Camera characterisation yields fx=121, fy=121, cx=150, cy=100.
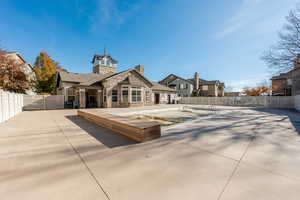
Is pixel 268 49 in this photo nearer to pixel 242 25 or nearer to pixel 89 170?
pixel 242 25

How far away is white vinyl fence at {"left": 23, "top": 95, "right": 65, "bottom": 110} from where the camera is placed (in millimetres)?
13867

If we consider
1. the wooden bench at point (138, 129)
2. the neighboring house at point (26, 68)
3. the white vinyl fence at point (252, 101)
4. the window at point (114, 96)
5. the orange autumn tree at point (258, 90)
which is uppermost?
the neighboring house at point (26, 68)

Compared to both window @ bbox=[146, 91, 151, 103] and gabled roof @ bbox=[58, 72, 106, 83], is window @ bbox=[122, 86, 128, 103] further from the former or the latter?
gabled roof @ bbox=[58, 72, 106, 83]

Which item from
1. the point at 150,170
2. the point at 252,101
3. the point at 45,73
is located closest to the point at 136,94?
the point at 150,170

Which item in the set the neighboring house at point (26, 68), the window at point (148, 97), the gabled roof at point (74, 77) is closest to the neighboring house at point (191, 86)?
the window at point (148, 97)

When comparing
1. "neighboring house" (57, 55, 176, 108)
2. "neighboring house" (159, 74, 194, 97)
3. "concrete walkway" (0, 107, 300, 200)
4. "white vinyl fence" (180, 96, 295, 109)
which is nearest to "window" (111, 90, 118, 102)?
"neighboring house" (57, 55, 176, 108)

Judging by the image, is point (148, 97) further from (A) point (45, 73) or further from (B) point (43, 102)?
(A) point (45, 73)

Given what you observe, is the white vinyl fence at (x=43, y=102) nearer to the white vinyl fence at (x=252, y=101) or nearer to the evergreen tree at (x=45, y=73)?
the evergreen tree at (x=45, y=73)

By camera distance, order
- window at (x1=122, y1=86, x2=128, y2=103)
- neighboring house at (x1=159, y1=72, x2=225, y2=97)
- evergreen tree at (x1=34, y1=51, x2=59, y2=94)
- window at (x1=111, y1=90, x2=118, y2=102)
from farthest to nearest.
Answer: neighboring house at (x1=159, y1=72, x2=225, y2=97) < evergreen tree at (x1=34, y1=51, x2=59, y2=94) < window at (x1=122, y1=86, x2=128, y2=103) < window at (x1=111, y1=90, x2=118, y2=102)

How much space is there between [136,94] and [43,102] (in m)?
11.3

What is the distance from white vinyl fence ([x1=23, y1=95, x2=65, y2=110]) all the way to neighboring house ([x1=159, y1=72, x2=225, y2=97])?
25.3m

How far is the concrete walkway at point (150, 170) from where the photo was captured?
1759mm

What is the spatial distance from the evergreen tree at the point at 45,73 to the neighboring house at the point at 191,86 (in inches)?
1011

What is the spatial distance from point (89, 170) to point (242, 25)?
13.6 meters
